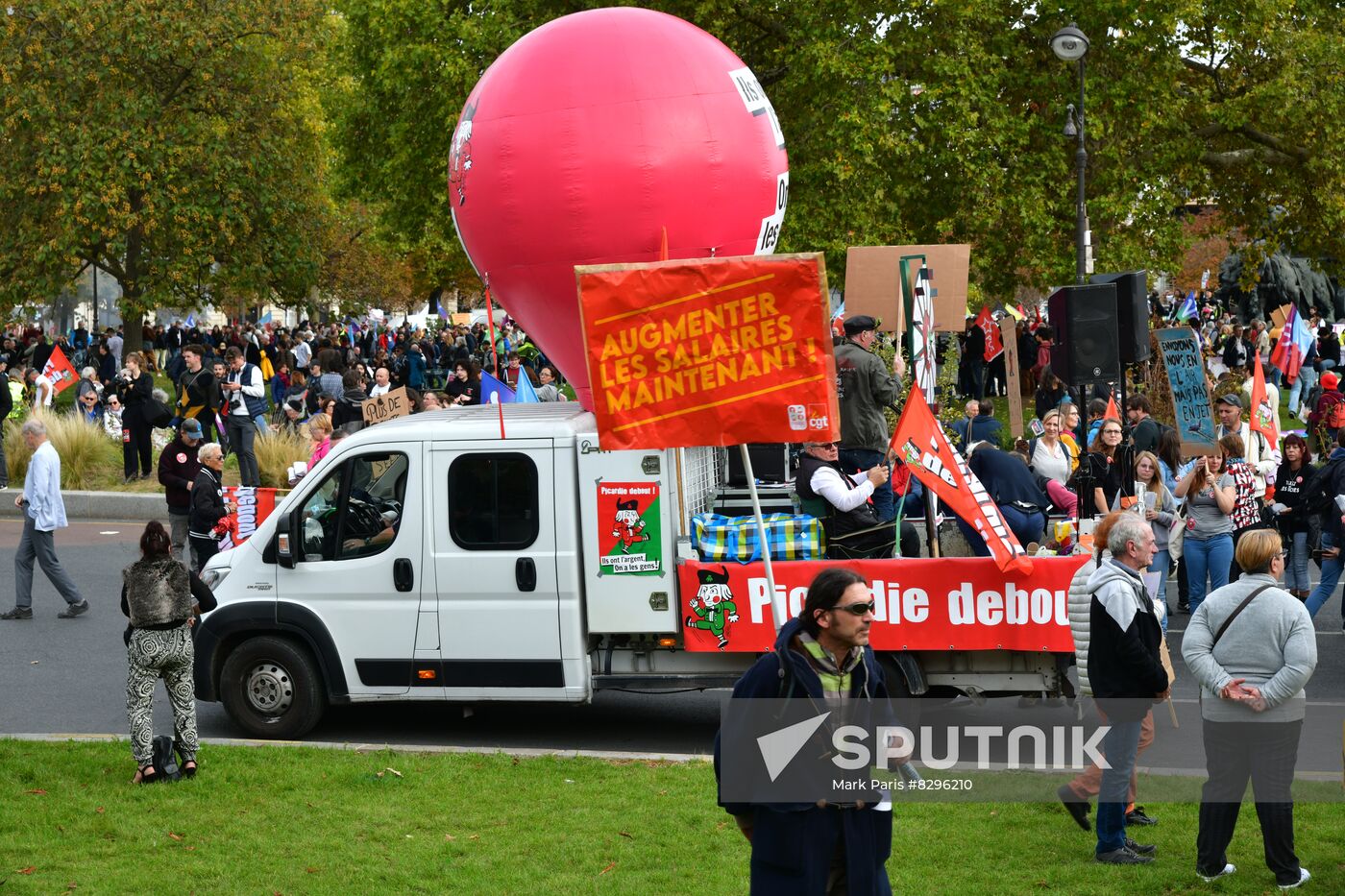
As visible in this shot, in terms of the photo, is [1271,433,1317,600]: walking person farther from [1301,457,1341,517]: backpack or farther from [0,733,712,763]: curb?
[0,733,712,763]: curb

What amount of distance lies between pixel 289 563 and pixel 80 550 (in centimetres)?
923

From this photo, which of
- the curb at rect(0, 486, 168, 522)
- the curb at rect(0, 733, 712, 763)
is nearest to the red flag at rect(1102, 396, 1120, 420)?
the curb at rect(0, 733, 712, 763)

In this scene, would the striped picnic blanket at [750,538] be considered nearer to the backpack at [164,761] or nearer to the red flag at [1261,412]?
the backpack at [164,761]

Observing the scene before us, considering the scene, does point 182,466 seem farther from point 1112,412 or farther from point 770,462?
point 1112,412

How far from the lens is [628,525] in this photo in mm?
9383

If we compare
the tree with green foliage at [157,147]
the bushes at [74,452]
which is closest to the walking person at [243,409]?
the bushes at [74,452]

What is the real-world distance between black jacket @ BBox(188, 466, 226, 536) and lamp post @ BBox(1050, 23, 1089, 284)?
37.3 ft

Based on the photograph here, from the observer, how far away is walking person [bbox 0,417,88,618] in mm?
13742

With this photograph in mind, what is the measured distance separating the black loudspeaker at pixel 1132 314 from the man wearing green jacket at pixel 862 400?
7.89 feet

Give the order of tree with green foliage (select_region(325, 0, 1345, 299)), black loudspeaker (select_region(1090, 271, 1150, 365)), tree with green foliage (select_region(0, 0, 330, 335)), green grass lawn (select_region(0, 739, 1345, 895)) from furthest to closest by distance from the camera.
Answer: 1. tree with green foliage (select_region(0, 0, 330, 335))
2. tree with green foliage (select_region(325, 0, 1345, 299))
3. black loudspeaker (select_region(1090, 271, 1150, 365))
4. green grass lawn (select_region(0, 739, 1345, 895))

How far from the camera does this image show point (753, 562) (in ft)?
30.9

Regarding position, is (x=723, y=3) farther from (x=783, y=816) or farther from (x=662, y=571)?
(x=783, y=816)

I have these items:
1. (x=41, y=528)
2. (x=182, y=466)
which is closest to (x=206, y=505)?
(x=182, y=466)

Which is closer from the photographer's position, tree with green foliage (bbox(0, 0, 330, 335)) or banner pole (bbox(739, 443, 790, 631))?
banner pole (bbox(739, 443, 790, 631))
